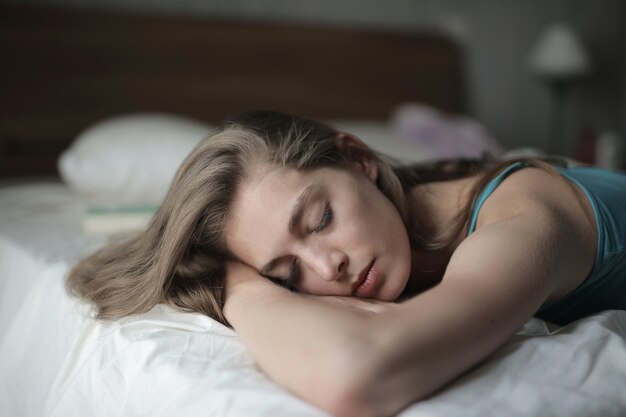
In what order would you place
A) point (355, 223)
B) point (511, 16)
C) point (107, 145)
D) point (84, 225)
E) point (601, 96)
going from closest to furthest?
point (355, 223), point (84, 225), point (107, 145), point (511, 16), point (601, 96)

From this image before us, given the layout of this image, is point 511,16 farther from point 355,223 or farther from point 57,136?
point 355,223

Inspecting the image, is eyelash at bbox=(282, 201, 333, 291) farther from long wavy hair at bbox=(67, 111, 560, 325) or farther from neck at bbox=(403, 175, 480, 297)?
neck at bbox=(403, 175, 480, 297)

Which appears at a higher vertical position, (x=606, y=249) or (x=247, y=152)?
(x=247, y=152)

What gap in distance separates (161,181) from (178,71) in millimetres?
745

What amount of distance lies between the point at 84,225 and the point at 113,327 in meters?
0.61

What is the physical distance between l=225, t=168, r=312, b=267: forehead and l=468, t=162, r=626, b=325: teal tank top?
282 millimetres

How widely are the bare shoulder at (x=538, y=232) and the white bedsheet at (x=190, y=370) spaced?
3.0 inches

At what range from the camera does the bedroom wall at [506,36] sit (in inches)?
107

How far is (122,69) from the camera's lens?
2232mm

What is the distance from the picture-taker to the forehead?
881 millimetres

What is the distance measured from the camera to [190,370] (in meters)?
0.75

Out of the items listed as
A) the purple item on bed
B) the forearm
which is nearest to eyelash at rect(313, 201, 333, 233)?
the forearm

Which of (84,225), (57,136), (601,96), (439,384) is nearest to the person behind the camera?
(439,384)

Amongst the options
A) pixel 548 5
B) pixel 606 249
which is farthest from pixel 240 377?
pixel 548 5
